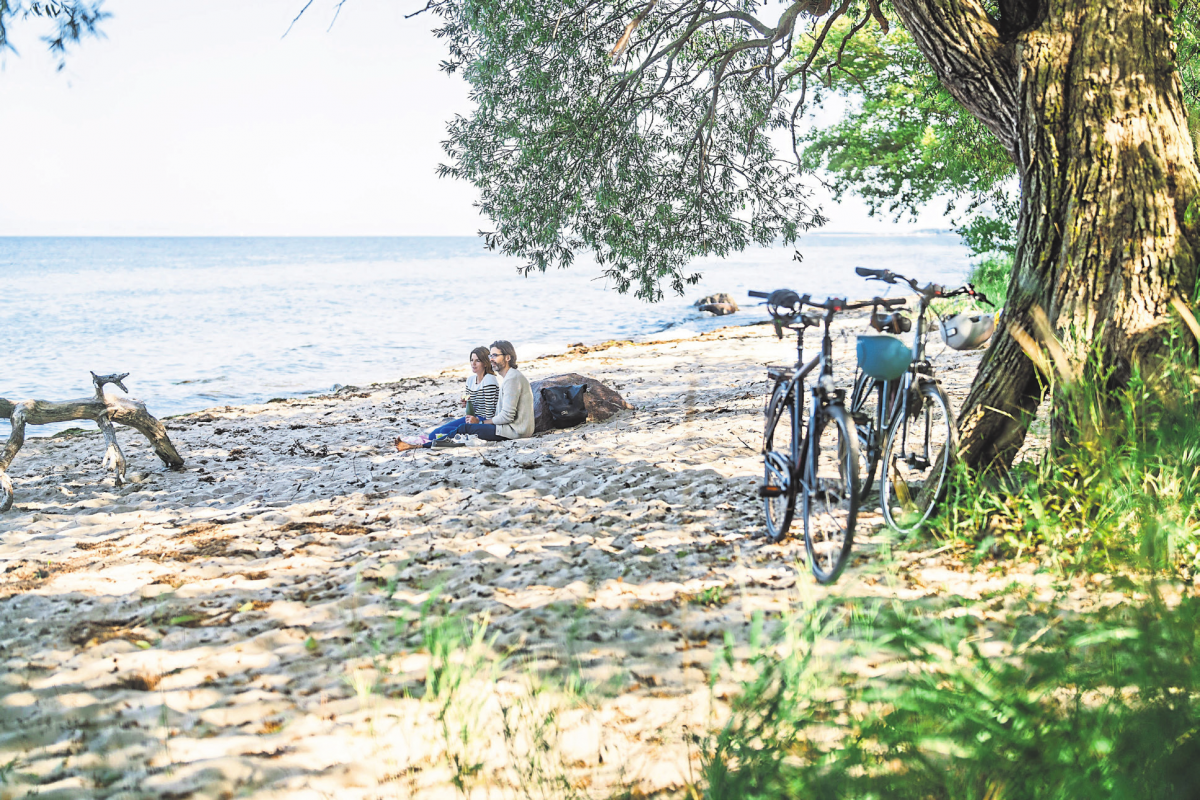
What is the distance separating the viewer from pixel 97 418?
26.0 feet

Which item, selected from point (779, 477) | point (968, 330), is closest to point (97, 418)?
point (779, 477)

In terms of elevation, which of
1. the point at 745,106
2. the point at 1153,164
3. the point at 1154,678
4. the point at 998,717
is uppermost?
the point at 745,106

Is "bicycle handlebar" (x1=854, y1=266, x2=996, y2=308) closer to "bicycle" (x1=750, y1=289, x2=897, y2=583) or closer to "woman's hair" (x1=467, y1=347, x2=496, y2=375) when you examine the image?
"bicycle" (x1=750, y1=289, x2=897, y2=583)

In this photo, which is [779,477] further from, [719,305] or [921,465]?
[719,305]

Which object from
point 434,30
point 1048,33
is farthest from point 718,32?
point 1048,33

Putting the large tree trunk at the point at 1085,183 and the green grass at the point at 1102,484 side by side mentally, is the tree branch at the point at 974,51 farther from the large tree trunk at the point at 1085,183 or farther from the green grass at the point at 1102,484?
the green grass at the point at 1102,484

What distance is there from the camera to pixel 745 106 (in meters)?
11.2

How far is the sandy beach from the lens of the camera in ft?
9.50

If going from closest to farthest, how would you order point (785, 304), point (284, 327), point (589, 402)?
point (785, 304)
point (589, 402)
point (284, 327)

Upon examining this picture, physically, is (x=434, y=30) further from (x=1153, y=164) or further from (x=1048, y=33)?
(x=1153, y=164)

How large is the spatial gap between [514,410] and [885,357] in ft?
17.5

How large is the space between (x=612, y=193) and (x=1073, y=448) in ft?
22.2

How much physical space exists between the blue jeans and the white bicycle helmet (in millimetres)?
5168

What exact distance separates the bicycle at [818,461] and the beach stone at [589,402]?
505 centimetres
